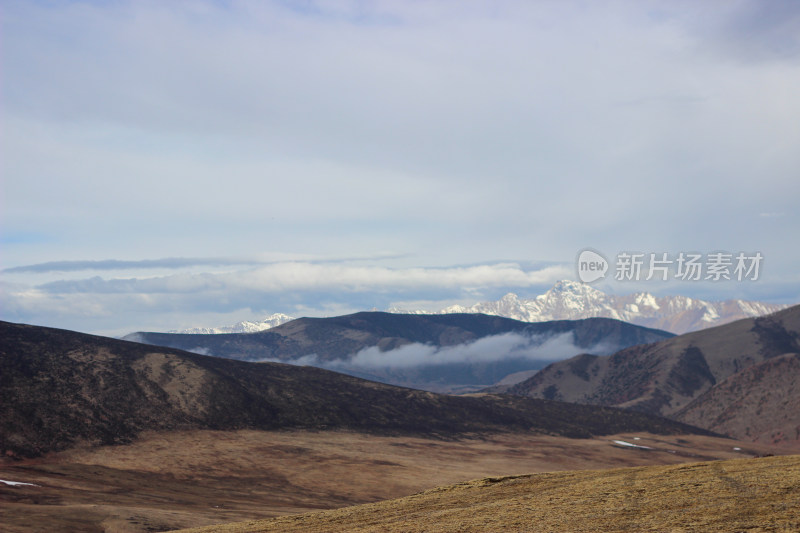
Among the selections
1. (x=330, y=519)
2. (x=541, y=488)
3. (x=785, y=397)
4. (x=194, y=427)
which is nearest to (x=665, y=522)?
(x=541, y=488)

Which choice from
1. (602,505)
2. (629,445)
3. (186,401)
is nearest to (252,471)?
(186,401)

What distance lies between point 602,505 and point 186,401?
4219 inches

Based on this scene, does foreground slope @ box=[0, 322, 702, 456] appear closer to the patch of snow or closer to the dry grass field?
the dry grass field

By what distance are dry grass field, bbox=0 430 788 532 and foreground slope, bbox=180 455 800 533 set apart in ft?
57.5

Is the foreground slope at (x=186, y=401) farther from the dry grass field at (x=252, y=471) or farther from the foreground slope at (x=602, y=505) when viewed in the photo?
the foreground slope at (x=602, y=505)

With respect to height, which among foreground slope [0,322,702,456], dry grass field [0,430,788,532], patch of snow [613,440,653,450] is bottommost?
patch of snow [613,440,653,450]

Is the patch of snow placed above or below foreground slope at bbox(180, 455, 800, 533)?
below

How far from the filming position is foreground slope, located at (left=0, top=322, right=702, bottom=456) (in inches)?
4190

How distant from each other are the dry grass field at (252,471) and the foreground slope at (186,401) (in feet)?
18.7

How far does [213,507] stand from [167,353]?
8236 cm

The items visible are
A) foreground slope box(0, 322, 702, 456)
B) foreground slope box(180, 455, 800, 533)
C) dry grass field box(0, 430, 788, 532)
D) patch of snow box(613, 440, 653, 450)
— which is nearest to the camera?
foreground slope box(180, 455, 800, 533)

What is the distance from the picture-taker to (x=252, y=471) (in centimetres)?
9981

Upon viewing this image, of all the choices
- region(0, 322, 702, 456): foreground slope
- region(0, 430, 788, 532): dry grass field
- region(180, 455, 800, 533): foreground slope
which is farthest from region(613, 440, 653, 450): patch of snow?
region(180, 455, 800, 533): foreground slope

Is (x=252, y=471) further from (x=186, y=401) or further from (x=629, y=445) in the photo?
(x=629, y=445)
